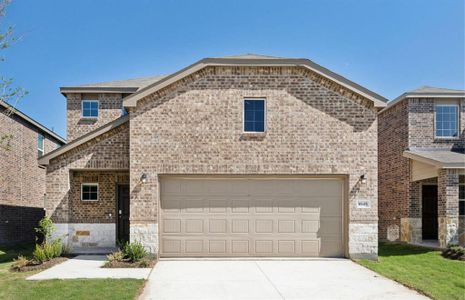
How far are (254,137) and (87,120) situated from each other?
9605mm

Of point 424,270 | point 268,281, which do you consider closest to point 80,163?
point 268,281

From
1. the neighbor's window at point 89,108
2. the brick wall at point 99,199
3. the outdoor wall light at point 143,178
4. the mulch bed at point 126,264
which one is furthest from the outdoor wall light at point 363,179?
the neighbor's window at point 89,108

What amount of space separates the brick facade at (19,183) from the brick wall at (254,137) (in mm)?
7259

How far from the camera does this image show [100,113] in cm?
1930

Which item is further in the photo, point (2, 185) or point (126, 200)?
point (2, 185)

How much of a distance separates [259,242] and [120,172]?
19.2 ft

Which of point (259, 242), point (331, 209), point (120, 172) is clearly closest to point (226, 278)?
point (259, 242)

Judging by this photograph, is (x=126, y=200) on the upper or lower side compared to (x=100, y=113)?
lower

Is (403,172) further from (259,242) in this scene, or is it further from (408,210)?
(259,242)

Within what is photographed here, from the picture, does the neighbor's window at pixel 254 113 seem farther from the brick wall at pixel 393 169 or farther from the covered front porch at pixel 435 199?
the brick wall at pixel 393 169

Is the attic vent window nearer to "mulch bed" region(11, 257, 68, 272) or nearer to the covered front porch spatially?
"mulch bed" region(11, 257, 68, 272)

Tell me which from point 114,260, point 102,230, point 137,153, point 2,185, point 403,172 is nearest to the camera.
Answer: point 114,260

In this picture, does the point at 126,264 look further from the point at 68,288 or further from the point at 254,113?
the point at 254,113

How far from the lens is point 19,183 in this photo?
19109 mm
